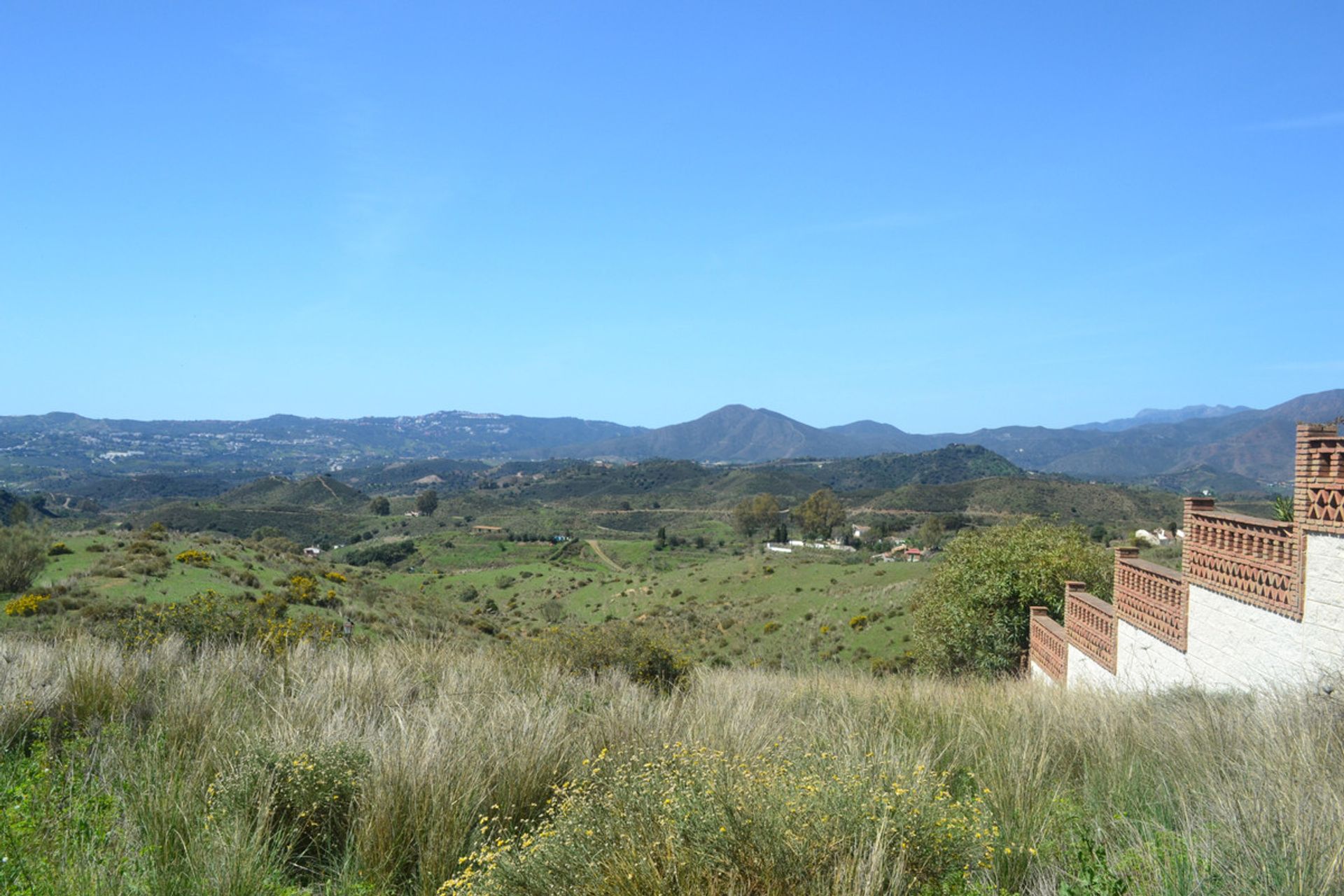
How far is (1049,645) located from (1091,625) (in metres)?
3.02

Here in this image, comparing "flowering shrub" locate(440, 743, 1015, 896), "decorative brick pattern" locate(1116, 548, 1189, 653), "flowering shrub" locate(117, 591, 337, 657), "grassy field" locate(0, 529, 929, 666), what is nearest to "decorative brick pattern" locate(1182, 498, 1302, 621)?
"decorative brick pattern" locate(1116, 548, 1189, 653)

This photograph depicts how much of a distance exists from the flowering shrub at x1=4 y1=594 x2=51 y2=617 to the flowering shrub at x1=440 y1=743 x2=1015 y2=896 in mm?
17246

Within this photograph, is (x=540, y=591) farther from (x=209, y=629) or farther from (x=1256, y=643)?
(x=1256, y=643)

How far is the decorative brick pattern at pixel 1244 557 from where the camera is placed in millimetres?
8492

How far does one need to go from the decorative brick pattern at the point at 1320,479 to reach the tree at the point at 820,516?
3550 inches

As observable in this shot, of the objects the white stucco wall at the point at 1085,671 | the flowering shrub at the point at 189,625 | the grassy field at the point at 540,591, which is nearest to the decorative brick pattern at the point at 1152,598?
the white stucco wall at the point at 1085,671

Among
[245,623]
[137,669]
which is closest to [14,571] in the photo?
[245,623]

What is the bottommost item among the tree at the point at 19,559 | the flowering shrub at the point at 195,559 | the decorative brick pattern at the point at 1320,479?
the flowering shrub at the point at 195,559

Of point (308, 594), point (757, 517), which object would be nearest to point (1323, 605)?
point (308, 594)

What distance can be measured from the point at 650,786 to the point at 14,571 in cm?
2131

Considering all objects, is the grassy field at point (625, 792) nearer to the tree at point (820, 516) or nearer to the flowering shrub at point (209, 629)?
the flowering shrub at point (209, 629)

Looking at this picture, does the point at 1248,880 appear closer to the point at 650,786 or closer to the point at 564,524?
the point at 650,786

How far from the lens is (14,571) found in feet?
63.2

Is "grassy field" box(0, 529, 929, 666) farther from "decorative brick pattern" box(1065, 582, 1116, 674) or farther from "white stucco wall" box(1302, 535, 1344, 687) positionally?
"white stucco wall" box(1302, 535, 1344, 687)
